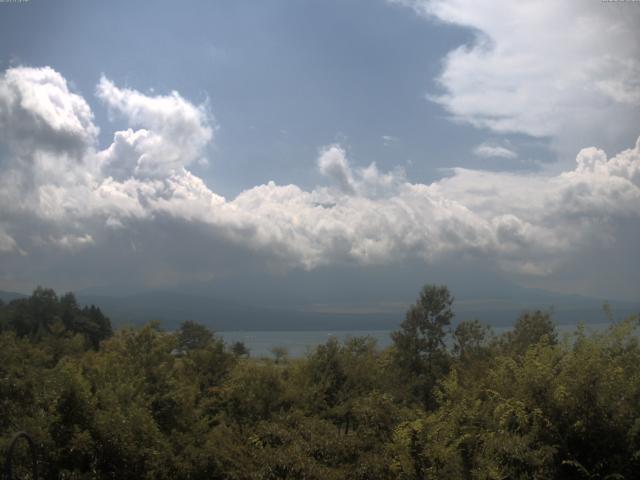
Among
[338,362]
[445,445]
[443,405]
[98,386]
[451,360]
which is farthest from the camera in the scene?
[451,360]

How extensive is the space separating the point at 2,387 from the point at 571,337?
1879 cm

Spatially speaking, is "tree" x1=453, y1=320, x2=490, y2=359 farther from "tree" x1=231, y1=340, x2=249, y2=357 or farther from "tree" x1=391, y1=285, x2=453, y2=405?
"tree" x1=231, y1=340, x2=249, y2=357

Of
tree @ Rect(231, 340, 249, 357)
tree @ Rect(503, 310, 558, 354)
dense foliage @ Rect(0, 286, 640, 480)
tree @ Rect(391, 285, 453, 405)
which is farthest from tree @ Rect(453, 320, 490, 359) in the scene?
dense foliage @ Rect(0, 286, 640, 480)

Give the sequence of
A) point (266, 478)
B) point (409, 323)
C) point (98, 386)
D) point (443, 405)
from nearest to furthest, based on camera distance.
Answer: point (266, 478) < point (443, 405) < point (98, 386) < point (409, 323)

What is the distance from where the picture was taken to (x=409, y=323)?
1859 inches

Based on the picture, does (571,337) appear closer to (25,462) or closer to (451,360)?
(25,462)

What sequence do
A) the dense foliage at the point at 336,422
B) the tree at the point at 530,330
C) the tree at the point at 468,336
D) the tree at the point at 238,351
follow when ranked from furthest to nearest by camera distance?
the tree at the point at 468,336 < the tree at the point at 238,351 < the tree at the point at 530,330 < the dense foliage at the point at 336,422

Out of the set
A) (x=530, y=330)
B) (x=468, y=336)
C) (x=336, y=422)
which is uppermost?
(x=530, y=330)

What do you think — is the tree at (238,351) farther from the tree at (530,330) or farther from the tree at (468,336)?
the tree at (530,330)

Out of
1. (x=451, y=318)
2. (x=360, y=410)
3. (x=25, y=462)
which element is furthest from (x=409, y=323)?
(x=25, y=462)

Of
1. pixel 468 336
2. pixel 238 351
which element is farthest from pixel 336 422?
pixel 468 336

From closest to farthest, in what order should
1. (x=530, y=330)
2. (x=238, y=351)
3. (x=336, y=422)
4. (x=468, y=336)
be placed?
(x=336, y=422) → (x=530, y=330) → (x=468, y=336) → (x=238, y=351)

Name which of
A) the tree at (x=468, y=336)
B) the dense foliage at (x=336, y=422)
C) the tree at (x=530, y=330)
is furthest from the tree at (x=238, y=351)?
the tree at (x=530, y=330)

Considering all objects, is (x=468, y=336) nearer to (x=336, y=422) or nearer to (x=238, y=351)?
(x=238, y=351)
